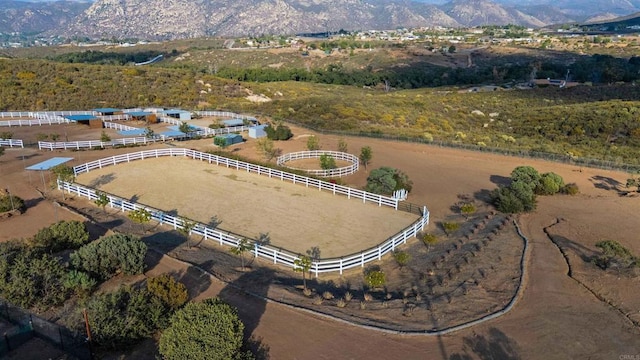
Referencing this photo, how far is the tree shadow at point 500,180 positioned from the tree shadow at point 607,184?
5059 millimetres

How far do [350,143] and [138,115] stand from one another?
2190 cm

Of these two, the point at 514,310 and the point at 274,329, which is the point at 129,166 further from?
the point at 514,310

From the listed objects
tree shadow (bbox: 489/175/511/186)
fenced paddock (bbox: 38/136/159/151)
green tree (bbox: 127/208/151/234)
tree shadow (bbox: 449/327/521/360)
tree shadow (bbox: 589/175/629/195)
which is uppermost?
green tree (bbox: 127/208/151/234)

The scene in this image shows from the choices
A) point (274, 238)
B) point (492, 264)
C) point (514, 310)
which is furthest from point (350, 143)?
point (514, 310)

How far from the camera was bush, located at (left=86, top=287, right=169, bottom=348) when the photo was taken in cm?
1072

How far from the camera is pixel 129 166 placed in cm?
2916

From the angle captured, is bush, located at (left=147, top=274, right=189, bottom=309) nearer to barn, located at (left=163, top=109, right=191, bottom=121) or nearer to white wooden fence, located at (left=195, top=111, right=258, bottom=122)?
white wooden fence, located at (left=195, top=111, right=258, bottom=122)

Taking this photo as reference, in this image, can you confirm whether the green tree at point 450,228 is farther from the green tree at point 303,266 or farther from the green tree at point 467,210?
the green tree at point 303,266

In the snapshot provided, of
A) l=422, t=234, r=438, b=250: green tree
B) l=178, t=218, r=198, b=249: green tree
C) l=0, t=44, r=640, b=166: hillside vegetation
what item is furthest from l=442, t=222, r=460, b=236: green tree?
l=0, t=44, r=640, b=166: hillside vegetation

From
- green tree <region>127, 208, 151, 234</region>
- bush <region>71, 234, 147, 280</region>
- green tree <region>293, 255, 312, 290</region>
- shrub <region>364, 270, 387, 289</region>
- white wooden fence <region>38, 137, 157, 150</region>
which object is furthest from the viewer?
white wooden fence <region>38, 137, 157, 150</region>

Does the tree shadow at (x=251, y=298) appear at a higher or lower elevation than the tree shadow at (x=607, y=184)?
higher

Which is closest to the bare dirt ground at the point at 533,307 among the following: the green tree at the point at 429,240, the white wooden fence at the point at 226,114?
the green tree at the point at 429,240

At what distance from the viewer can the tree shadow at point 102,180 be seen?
25097 mm

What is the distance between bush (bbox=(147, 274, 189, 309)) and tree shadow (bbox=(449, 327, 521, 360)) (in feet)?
24.1
